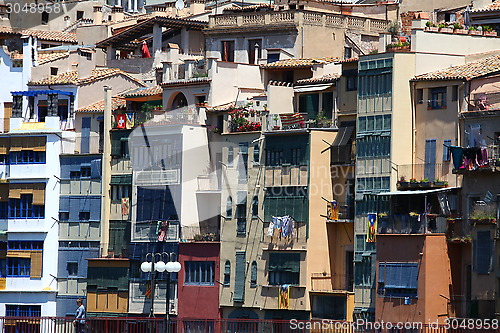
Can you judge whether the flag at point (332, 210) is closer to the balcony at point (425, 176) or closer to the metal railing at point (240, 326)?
the balcony at point (425, 176)

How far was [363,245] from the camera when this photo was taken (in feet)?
262

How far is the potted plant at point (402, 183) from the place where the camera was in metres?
77.7

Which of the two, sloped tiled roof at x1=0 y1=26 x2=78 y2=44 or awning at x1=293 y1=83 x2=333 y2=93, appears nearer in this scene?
awning at x1=293 y1=83 x2=333 y2=93

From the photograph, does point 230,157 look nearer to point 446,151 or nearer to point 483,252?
point 446,151

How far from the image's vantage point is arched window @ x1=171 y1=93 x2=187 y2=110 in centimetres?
9244

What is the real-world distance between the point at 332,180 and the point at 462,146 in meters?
8.86

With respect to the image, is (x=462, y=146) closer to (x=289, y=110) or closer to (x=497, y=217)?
(x=497, y=217)

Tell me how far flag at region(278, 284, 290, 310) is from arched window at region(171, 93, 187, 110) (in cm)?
1322

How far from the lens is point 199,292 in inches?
3442

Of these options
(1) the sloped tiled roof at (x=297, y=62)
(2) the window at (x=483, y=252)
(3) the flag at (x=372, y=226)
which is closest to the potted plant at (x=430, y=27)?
(3) the flag at (x=372, y=226)

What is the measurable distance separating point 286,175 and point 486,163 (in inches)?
513

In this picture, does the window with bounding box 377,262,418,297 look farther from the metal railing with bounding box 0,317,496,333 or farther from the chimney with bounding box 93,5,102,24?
the chimney with bounding box 93,5,102,24

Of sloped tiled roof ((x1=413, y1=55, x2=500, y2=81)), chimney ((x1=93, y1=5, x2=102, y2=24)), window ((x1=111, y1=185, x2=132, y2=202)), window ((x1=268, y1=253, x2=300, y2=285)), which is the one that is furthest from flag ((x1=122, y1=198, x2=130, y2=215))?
chimney ((x1=93, y1=5, x2=102, y2=24))

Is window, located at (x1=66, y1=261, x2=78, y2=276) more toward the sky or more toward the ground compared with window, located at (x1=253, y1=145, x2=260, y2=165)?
more toward the ground
